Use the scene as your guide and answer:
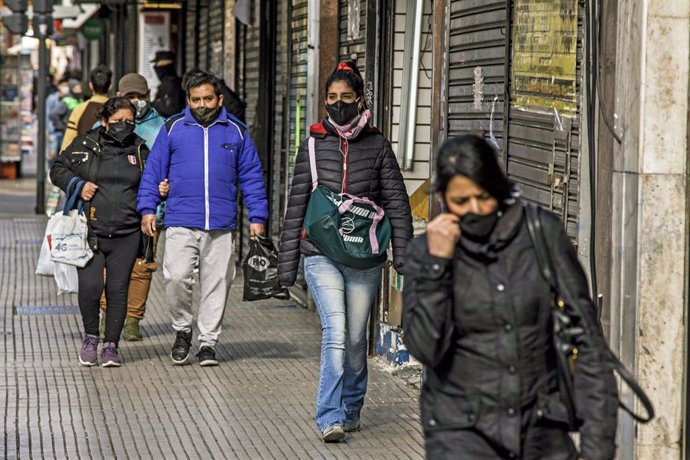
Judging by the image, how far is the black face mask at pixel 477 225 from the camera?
432 centimetres

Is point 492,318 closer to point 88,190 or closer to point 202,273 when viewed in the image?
point 202,273

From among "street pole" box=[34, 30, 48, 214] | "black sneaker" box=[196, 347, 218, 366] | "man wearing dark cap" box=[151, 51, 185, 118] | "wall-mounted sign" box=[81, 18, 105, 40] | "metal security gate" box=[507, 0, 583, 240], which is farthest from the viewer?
"wall-mounted sign" box=[81, 18, 105, 40]

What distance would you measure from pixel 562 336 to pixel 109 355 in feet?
20.4

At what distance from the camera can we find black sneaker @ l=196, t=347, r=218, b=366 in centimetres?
1020

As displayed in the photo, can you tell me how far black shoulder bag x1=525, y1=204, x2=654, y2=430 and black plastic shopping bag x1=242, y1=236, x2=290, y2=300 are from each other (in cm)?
558

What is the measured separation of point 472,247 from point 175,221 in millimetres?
5736

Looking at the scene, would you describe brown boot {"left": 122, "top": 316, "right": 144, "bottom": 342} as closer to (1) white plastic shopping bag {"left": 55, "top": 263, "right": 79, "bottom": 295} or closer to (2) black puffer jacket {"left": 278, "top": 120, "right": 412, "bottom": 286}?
(1) white plastic shopping bag {"left": 55, "top": 263, "right": 79, "bottom": 295}

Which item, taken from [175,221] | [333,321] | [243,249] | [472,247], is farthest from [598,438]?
[243,249]

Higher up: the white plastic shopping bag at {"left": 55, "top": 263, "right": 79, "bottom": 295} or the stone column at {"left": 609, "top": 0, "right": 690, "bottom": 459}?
the stone column at {"left": 609, "top": 0, "right": 690, "bottom": 459}

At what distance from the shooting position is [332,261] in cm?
775

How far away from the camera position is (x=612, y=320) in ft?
22.1

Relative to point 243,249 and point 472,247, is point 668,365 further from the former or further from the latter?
point 243,249

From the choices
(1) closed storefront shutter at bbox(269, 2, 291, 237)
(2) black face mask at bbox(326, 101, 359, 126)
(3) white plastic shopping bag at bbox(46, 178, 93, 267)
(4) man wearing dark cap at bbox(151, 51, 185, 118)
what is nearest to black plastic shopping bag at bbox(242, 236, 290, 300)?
(3) white plastic shopping bag at bbox(46, 178, 93, 267)

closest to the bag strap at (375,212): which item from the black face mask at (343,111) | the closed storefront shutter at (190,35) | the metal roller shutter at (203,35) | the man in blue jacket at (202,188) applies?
the black face mask at (343,111)
